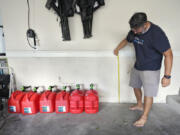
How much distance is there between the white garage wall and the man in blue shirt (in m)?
0.40

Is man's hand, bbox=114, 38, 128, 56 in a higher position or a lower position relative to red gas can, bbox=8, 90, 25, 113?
higher

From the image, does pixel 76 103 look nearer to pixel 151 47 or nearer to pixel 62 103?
pixel 62 103

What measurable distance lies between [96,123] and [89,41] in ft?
3.87

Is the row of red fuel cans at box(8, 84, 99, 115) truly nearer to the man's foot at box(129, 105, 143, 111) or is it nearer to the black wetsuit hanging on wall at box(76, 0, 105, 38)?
the man's foot at box(129, 105, 143, 111)

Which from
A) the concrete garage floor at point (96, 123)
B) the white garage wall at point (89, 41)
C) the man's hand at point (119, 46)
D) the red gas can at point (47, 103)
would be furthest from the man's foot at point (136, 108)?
the red gas can at point (47, 103)

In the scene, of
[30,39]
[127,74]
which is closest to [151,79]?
[127,74]

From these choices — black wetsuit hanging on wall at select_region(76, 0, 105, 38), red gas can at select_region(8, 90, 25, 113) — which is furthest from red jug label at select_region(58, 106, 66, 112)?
black wetsuit hanging on wall at select_region(76, 0, 105, 38)

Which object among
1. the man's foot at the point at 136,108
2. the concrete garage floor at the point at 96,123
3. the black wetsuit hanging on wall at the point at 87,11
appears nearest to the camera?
the concrete garage floor at the point at 96,123

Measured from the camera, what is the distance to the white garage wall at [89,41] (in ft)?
5.89

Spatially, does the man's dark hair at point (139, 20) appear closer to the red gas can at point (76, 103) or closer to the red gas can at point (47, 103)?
the red gas can at point (76, 103)

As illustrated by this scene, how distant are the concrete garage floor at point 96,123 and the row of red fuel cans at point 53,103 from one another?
0.07 m

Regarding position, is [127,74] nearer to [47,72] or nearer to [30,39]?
[47,72]

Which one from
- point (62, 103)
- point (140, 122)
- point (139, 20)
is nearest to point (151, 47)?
point (139, 20)

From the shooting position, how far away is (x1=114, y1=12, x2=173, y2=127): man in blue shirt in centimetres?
123
